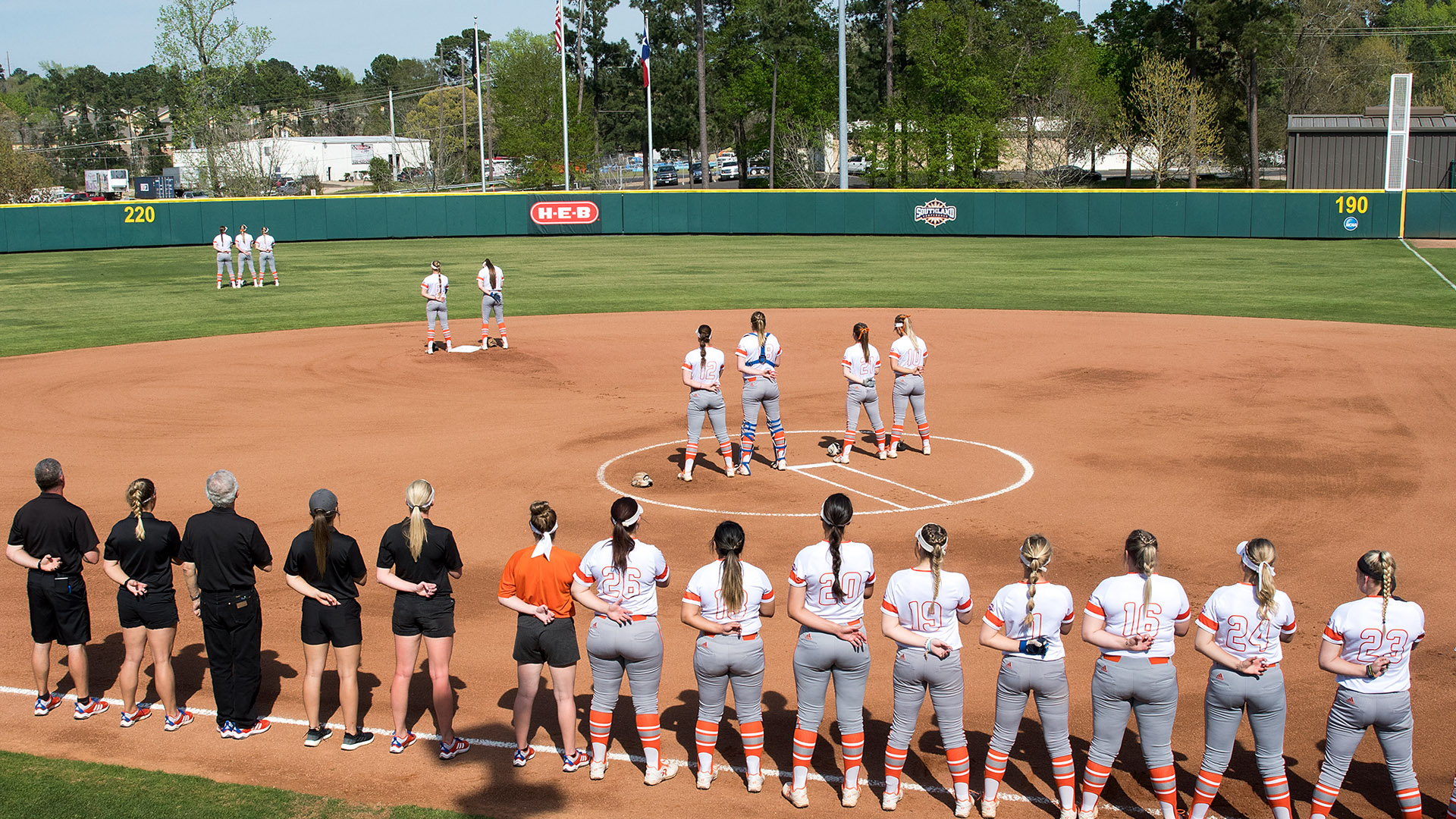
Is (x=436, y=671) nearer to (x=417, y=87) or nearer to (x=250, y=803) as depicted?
(x=250, y=803)

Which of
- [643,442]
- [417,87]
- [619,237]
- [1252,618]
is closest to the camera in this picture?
[1252,618]

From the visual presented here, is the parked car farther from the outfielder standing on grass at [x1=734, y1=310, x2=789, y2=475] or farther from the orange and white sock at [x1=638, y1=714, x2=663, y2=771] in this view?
the orange and white sock at [x1=638, y1=714, x2=663, y2=771]

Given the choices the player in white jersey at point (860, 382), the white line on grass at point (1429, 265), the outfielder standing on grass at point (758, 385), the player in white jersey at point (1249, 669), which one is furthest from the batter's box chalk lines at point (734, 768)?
the white line on grass at point (1429, 265)

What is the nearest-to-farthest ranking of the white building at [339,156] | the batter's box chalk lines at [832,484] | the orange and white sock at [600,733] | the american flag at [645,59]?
the orange and white sock at [600,733] → the batter's box chalk lines at [832,484] → the american flag at [645,59] → the white building at [339,156]

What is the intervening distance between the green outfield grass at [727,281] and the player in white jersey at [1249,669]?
25.1 m

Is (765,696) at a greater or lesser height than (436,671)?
lesser

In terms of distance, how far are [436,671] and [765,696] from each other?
265 cm

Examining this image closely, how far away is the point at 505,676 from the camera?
31.5ft

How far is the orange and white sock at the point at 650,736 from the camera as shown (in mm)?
7699

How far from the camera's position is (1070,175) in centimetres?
8331

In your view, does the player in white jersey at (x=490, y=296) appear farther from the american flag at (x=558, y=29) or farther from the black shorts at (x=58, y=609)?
the american flag at (x=558, y=29)

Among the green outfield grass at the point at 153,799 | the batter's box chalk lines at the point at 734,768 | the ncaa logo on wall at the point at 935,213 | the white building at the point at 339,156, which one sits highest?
the white building at the point at 339,156

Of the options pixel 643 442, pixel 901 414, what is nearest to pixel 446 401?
pixel 643 442

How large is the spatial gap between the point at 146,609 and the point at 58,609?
0.85 metres
